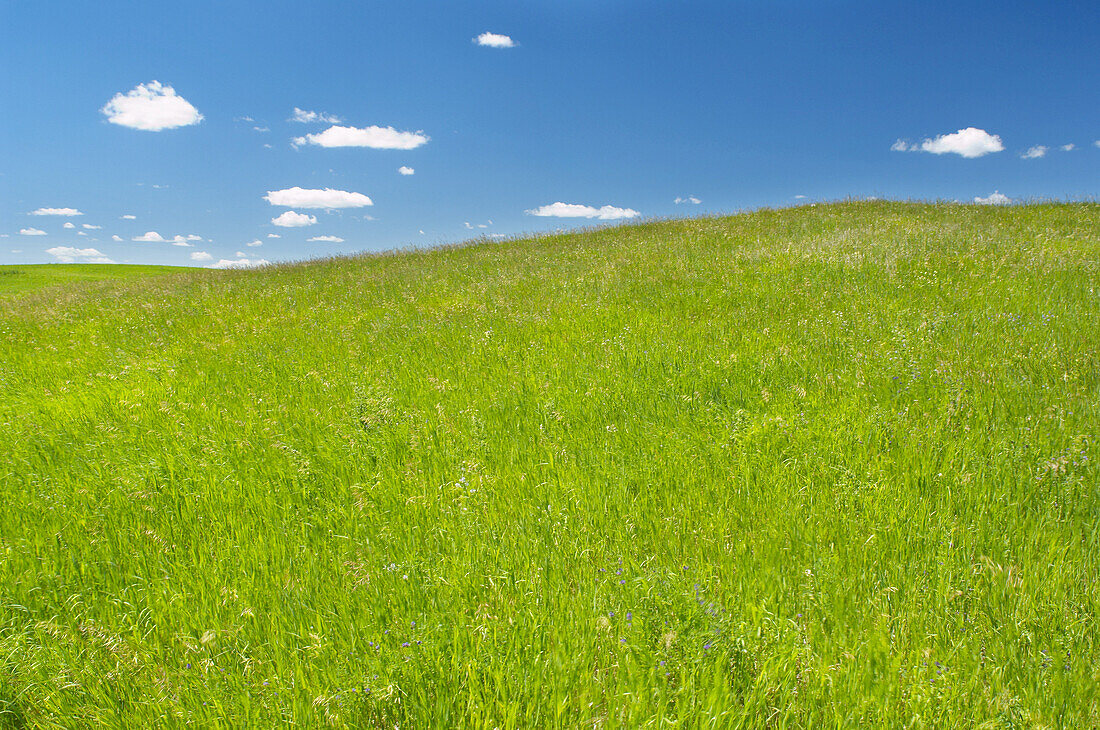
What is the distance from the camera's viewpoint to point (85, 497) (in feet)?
11.4

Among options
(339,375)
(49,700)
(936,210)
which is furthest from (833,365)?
(936,210)

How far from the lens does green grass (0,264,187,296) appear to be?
83.5 ft

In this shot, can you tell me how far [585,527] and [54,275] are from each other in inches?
1659

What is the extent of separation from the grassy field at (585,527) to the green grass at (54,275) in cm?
2375

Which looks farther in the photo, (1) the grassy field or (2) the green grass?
(2) the green grass

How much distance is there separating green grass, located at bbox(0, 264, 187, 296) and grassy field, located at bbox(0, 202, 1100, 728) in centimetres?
2375

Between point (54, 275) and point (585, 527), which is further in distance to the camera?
point (54, 275)

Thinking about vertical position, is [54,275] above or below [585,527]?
above

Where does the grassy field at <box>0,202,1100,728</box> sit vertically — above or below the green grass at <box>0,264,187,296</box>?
below

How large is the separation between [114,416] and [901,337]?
798 centimetres

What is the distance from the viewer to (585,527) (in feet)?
9.27

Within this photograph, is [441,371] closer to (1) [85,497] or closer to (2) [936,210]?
(1) [85,497]

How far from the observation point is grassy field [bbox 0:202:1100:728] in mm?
1901

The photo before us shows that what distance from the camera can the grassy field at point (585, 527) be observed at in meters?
1.90
